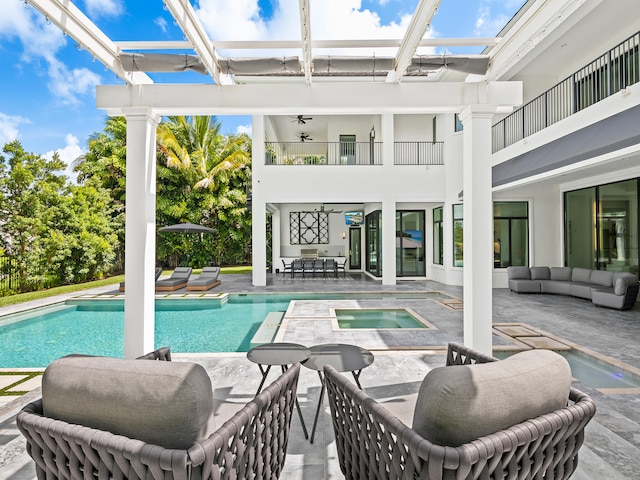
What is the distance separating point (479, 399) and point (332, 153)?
50.8ft

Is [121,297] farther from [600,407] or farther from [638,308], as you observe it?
[638,308]

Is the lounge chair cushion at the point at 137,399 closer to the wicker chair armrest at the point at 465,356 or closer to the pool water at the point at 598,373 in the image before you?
the wicker chair armrest at the point at 465,356

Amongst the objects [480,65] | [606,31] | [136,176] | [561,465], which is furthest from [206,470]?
[606,31]

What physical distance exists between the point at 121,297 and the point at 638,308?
13344 mm

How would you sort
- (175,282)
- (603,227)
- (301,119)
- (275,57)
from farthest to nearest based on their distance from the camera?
(301,119) < (175,282) < (603,227) < (275,57)

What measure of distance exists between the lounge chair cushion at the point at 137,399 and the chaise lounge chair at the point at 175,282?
1094cm

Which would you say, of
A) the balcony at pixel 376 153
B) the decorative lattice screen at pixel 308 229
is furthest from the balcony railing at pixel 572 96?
the decorative lattice screen at pixel 308 229

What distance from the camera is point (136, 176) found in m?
3.89

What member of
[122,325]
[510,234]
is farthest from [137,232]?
[510,234]

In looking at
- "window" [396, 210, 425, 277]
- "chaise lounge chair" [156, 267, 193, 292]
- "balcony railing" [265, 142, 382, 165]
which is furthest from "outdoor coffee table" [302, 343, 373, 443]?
"window" [396, 210, 425, 277]

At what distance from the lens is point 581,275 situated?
9.59m

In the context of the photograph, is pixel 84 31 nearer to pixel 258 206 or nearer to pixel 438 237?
pixel 258 206

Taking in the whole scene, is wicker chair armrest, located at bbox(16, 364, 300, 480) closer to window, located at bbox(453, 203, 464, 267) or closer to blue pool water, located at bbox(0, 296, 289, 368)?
blue pool water, located at bbox(0, 296, 289, 368)

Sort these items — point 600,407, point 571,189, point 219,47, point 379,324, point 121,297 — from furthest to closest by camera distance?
point 571,189 → point 121,297 → point 379,324 → point 219,47 → point 600,407
